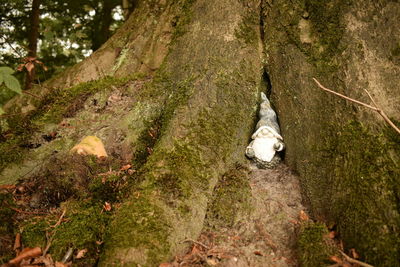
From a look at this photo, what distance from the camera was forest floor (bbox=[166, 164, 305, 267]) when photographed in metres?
2.50

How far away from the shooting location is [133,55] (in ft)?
14.9

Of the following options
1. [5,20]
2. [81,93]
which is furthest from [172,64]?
[5,20]

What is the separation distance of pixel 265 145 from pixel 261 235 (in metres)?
0.98

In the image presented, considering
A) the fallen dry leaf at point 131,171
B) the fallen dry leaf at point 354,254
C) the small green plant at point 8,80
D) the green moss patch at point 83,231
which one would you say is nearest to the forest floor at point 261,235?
the fallen dry leaf at point 354,254

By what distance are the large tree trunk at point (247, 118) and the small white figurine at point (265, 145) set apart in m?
0.12

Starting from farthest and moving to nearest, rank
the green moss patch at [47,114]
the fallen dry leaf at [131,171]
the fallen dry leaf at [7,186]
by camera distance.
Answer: the green moss patch at [47,114] < the fallen dry leaf at [131,171] < the fallen dry leaf at [7,186]

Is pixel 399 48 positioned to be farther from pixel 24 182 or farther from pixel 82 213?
pixel 24 182

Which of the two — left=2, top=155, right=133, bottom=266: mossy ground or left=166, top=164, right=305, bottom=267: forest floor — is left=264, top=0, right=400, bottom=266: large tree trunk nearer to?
left=166, top=164, right=305, bottom=267: forest floor

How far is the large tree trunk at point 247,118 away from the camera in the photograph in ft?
7.82

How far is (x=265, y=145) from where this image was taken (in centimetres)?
326

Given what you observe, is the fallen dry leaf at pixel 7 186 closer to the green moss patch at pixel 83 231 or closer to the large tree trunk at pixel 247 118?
the large tree trunk at pixel 247 118

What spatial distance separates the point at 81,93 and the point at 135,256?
8.45ft

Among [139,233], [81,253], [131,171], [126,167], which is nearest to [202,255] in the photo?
[139,233]

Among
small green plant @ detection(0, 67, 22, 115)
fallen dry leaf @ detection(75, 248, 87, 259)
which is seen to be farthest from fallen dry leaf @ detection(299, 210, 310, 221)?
small green plant @ detection(0, 67, 22, 115)
